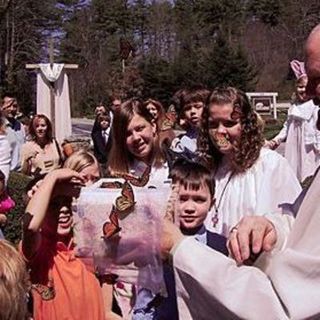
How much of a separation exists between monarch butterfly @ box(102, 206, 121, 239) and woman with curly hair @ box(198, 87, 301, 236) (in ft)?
4.68

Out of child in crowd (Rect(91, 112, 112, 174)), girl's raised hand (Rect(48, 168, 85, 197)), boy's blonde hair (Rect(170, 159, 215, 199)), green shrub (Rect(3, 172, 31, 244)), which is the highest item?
girl's raised hand (Rect(48, 168, 85, 197))

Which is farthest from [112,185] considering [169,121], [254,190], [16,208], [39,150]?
[39,150]

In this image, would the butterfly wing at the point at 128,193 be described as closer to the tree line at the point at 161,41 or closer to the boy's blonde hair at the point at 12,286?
the boy's blonde hair at the point at 12,286

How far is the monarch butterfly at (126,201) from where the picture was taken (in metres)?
2.61

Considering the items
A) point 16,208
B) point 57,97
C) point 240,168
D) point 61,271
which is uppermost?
point 240,168

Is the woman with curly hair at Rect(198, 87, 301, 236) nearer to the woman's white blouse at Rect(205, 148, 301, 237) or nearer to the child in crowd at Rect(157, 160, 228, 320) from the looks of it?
the woman's white blouse at Rect(205, 148, 301, 237)

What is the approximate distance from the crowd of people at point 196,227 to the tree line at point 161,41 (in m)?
39.2

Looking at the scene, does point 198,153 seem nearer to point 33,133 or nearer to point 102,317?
point 102,317

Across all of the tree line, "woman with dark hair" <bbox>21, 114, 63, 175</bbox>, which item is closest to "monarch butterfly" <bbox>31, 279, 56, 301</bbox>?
"woman with dark hair" <bbox>21, 114, 63, 175</bbox>

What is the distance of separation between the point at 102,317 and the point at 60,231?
44 centimetres

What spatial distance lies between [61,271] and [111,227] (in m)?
1.21

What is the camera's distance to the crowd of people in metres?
2.12

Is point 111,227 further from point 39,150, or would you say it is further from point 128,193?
point 39,150

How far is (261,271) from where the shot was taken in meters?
2.17
